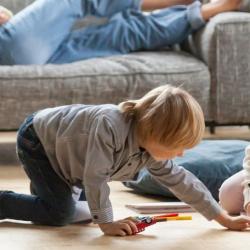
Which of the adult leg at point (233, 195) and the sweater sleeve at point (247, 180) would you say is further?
the adult leg at point (233, 195)

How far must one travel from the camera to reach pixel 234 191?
6.72ft

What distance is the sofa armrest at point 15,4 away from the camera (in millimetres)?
3135

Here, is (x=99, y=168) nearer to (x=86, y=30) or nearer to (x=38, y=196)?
(x=38, y=196)

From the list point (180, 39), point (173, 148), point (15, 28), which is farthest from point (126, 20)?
point (173, 148)

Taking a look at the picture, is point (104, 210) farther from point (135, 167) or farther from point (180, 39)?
point (180, 39)

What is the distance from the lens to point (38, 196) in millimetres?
1922

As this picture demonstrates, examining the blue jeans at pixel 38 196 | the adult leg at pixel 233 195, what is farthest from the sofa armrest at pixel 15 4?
the adult leg at pixel 233 195

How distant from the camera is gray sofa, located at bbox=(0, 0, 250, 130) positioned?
2654 mm

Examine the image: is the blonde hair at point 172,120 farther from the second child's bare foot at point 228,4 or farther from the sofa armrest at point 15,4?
the sofa armrest at point 15,4

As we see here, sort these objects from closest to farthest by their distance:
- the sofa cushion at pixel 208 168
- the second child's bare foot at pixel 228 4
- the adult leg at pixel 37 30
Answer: the sofa cushion at pixel 208 168
the adult leg at pixel 37 30
the second child's bare foot at pixel 228 4

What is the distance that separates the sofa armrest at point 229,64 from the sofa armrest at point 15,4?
81 cm

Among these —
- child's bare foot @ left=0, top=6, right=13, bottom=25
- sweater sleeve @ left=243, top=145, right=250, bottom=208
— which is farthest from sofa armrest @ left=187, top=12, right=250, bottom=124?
sweater sleeve @ left=243, top=145, right=250, bottom=208

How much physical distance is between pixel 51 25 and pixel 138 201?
2.98 ft

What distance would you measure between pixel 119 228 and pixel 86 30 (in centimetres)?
141
